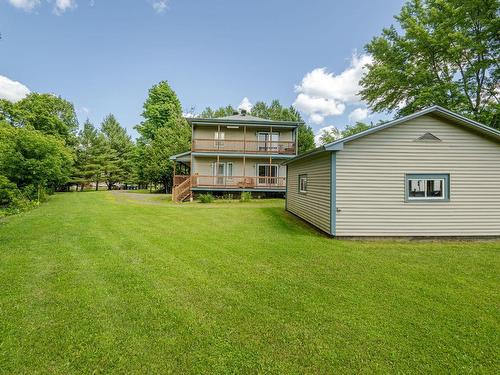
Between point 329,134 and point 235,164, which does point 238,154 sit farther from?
point 329,134

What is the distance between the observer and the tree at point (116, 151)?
38750 mm

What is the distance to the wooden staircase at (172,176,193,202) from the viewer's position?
61.0ft

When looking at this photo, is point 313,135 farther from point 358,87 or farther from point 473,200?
point 473,200

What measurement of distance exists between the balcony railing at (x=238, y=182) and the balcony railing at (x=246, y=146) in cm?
241

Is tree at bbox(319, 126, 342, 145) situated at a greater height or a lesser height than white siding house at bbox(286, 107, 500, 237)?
greater

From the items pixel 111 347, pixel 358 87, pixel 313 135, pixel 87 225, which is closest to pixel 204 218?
pixel 87 225

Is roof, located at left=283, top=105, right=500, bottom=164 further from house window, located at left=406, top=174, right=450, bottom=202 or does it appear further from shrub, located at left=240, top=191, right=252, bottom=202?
shrub, located at left=240, top=191, right=252, bottom=202

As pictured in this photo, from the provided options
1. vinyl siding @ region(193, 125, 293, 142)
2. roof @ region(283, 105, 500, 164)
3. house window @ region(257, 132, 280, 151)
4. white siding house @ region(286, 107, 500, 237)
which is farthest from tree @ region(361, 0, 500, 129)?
white siding house @ region(286, 107, 500, 237)

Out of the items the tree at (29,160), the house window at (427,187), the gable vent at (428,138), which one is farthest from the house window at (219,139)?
the house window at (427,187)

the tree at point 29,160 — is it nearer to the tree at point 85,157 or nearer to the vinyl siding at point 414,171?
the vinyl siding at point 414,171

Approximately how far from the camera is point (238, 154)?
2053cm

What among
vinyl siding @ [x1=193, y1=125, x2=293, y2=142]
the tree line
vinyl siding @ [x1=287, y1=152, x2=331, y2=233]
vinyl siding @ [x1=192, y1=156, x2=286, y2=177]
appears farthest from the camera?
vinyl siding @ [x1=193, y1=125, x2=293, y2=142]

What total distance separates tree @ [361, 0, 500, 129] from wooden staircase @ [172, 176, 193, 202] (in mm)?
18589

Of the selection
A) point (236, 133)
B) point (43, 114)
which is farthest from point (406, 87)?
point (43, 114)
